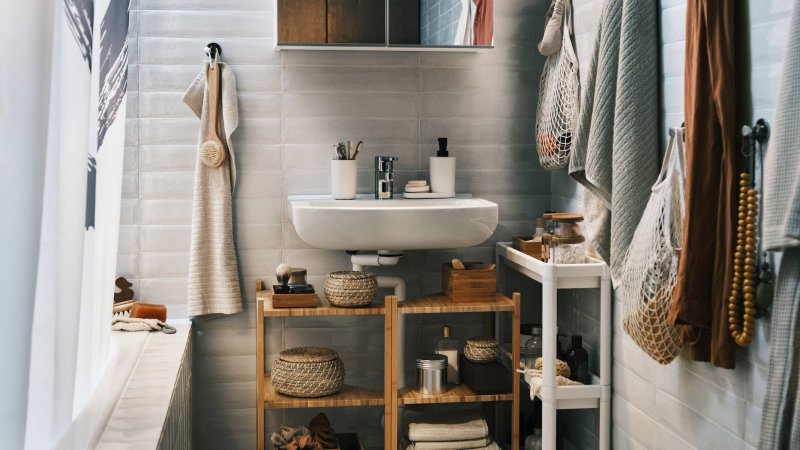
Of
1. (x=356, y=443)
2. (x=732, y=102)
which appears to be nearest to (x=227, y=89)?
(x=356, y=443)

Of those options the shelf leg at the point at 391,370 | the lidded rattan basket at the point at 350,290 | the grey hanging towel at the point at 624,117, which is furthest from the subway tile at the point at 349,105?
the grey hanging towel at the point at 624,117

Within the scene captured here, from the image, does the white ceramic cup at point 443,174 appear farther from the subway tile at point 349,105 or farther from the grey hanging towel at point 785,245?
the grey hanging towel at point 785,245

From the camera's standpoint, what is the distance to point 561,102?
3.07 metres

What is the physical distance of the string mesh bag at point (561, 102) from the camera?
9.86ft

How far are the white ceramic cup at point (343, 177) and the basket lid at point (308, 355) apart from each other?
1.85ft

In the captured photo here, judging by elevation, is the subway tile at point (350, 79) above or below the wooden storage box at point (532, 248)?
above

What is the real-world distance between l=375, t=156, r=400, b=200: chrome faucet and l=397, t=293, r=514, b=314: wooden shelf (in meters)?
0.42

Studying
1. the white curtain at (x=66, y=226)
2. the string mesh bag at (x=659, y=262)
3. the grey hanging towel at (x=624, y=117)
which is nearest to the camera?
the white curtain at (x=66, y=226)

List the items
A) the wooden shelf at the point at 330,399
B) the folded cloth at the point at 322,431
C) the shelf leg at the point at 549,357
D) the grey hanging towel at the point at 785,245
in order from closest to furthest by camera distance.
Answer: the grey hanging towel at the point at 785,245 → the shelf leg at the point at 549,357 → the wooden shelf at the point at 330,399 → the folded cloth at the point at 322,431

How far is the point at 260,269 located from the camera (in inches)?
132

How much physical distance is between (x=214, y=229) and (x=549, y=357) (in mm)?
1335

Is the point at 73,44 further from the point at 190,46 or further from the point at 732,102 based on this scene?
the point at 190,46

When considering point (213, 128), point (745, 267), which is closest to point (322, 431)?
point (213, 128)

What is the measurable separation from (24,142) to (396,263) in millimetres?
2296
